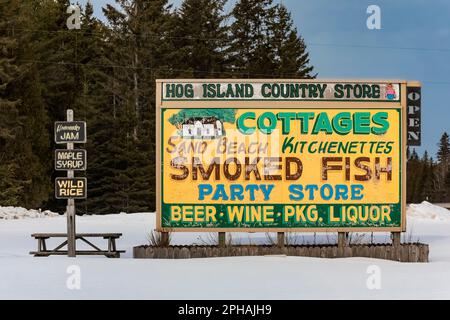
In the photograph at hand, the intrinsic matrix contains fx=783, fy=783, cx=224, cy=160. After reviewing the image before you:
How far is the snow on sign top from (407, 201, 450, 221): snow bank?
16.9 metres

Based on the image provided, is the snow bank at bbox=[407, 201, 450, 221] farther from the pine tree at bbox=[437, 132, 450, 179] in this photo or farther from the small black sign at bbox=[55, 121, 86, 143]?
the pine tree at bbox=[437, 132, 450, 179]

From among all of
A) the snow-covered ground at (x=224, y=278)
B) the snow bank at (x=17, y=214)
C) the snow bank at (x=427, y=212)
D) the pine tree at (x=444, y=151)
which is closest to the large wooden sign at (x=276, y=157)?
the snow-covered ground at (x=224, y=278)

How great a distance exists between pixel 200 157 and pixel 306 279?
4615mm

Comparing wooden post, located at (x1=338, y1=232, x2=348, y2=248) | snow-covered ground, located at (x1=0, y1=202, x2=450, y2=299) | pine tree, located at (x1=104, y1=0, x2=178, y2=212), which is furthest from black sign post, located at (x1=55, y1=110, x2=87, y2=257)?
pine tree, located at (x1=104, y1=0, x2=178, y2=212)

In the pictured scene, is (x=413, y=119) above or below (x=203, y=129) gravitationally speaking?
above

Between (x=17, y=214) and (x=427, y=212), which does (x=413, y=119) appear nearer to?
(x=427, y=212)

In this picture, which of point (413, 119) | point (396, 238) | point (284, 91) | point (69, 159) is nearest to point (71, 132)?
point (69, 159)

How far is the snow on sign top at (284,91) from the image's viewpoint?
16859 mm

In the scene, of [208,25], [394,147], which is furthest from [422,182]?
[394,147]

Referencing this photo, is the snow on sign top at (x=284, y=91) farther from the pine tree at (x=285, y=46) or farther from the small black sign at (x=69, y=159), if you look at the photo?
the pine tree at (x=285, y=46)

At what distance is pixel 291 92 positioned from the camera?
17.0 m

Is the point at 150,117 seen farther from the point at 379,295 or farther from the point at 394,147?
the point at 379,295

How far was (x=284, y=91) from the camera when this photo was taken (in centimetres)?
1697

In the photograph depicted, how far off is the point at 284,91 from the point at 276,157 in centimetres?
144
